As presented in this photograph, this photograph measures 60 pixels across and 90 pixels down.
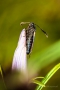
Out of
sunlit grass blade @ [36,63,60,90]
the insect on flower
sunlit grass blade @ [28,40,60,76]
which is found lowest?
sunlit grass blade @ [36,63,60,90]

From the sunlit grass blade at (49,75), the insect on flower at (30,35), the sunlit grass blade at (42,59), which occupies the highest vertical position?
the insect on flower at (30,35)

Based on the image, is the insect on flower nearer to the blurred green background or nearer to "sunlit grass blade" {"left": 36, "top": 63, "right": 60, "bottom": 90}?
the blurred green background

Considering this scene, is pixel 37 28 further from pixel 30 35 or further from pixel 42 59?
pixel 42 59

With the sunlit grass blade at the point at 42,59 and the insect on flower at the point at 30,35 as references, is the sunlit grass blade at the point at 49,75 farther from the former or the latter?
the insect on flower at the point at 30,35

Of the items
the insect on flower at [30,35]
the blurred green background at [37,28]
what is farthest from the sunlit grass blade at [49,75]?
the insect on flower at [30,35]

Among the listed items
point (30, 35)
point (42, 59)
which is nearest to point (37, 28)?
point (30, 35)

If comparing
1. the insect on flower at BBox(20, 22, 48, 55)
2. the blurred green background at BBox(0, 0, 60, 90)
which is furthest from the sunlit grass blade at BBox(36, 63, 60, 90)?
the insect on flower at BBox(20, 22, 48, 55)
